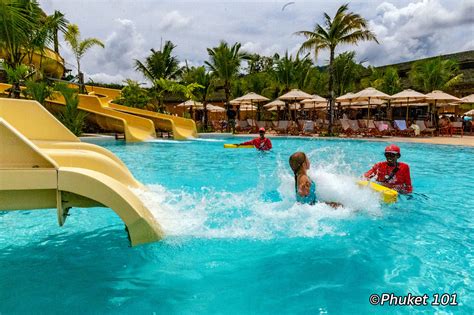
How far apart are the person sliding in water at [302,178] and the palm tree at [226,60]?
77.3 feet

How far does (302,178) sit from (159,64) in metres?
26.5

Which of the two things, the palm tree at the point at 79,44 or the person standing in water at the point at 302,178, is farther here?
the palm tree at the point at 79,44

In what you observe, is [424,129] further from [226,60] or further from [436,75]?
[226,60]

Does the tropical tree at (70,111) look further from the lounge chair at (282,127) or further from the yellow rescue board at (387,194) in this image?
the yellow rescue board at (387,194)

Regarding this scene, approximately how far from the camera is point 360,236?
4492 millimetres

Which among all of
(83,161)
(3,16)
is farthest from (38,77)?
(83,161)

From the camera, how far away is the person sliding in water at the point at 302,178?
190 inches

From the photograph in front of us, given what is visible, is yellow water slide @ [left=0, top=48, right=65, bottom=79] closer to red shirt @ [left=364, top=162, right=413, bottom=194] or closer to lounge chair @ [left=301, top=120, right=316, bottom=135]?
lounge chair @ [left=301, top=120, right=316, bottom=135]

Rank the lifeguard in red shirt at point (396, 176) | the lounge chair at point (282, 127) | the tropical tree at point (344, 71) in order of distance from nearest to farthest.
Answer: the lifeguard in red shirt at point (396, 176)
the lounge chair at point (282, 127)
the tropical tree at point (344, 71)

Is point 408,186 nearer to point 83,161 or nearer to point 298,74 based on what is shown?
point 83,161

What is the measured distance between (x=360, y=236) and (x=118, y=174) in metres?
3.47

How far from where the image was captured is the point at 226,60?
27.8 meters

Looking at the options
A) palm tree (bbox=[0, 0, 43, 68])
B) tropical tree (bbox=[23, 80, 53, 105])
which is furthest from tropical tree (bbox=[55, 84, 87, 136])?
palm tree (bbox=[0, 0, 43, 68])

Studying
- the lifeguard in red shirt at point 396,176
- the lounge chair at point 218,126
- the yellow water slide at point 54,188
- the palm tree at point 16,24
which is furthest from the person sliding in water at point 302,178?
the lounge chair at point 218,126
